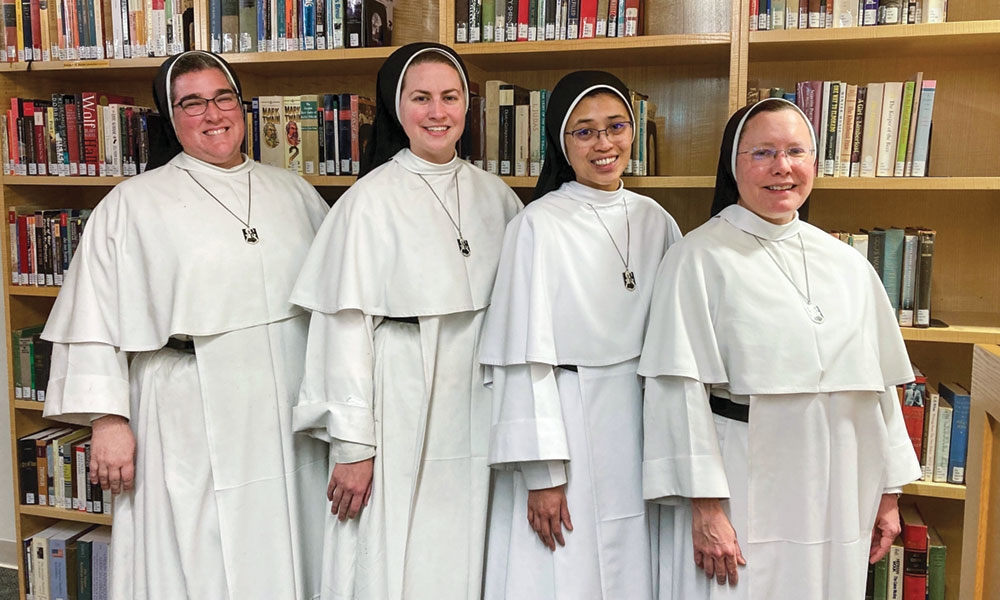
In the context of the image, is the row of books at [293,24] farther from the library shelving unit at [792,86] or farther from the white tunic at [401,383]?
the white tunic at [401,383]

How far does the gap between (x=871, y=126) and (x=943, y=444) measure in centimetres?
100

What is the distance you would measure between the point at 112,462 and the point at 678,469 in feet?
4.95

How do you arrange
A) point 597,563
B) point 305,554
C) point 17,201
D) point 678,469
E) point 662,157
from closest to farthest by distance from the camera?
point 678,469, point 597,563, point 305,554, point 662,157, point 17,201

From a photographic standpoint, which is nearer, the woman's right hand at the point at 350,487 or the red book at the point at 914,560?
the woman's right hand at the point at 350,487

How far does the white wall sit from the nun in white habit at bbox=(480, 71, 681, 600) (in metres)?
2.70

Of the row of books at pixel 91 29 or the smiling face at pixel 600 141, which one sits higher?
the row of books at pixel 91 29

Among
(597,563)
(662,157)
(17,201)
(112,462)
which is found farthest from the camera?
(17,201)

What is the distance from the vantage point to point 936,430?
271cm

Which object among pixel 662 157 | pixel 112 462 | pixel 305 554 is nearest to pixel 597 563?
pixel 305 554

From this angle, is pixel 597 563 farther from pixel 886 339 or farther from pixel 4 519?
pixel 4 519

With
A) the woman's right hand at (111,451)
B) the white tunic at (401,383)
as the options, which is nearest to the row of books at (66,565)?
the woman's right hand at (111,451)

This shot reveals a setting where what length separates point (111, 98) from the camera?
3.43m

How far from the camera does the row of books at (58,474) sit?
342 cm

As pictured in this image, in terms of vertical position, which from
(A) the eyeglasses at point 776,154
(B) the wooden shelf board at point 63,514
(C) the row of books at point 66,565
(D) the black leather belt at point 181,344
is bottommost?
(C) the row of books at point 66,565
